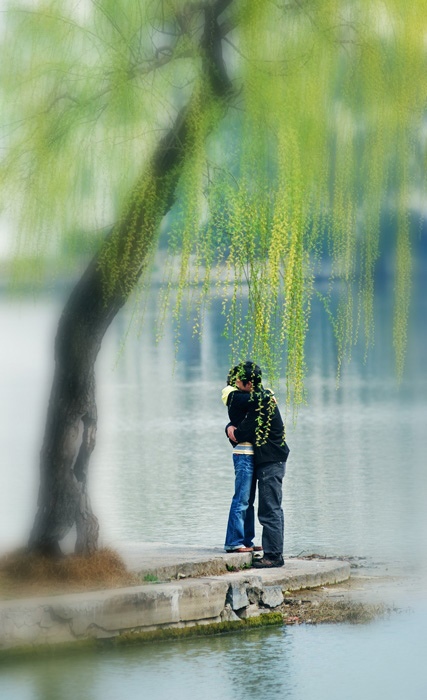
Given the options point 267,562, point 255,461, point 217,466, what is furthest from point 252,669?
point 217,466

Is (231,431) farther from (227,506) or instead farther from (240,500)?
(227,506)

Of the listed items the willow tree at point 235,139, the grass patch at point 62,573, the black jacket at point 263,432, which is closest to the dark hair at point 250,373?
the black jacket at point 263,432

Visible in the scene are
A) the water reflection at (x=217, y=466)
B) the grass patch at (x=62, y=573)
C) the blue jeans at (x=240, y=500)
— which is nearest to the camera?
the grass patch at (x=62, y=573)

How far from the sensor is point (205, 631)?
10.9 meters

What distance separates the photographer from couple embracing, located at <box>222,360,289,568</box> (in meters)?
12.8

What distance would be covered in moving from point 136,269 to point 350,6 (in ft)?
8.31

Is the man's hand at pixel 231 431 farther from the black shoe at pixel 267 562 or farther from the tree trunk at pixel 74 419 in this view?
the tree trunk at pixel 74 419

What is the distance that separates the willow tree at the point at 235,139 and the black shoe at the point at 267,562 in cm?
288

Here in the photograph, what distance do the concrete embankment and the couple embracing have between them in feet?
1.11

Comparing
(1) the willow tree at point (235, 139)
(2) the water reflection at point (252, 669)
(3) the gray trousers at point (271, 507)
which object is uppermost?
(1) the willow tree at point (235, 139)

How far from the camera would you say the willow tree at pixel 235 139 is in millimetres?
9992

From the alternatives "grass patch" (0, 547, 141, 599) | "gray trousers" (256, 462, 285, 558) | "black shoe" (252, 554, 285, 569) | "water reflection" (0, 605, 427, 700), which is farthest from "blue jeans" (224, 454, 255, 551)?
"water reflection" (0, 605, 427, 700)

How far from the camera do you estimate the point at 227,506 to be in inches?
720

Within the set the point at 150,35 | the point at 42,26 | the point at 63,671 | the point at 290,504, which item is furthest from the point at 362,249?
the point at 290,504
